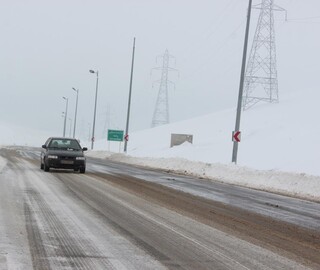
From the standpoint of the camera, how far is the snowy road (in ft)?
21.6

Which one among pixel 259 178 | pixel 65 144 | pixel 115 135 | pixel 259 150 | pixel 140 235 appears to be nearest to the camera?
pixel 140 235

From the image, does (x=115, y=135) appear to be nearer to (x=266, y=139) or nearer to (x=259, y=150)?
(x=266, y=139)

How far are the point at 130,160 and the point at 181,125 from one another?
41564 mm

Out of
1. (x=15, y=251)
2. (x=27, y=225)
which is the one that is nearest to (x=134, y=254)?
(x=15, y=251)

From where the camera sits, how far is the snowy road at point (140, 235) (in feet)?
21.6

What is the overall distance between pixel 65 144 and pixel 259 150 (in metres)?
24.7

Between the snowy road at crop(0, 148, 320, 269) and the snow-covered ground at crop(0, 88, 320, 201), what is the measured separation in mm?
8599

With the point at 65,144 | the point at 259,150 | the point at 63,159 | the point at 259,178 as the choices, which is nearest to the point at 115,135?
the point at 259,150

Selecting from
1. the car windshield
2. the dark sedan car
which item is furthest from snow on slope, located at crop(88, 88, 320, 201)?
the car windshield

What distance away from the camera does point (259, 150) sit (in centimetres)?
4578

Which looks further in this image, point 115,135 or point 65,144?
point 115,135

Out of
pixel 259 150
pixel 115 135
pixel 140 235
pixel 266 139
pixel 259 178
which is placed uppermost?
pixel 266 139

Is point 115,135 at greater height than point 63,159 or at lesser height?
greater

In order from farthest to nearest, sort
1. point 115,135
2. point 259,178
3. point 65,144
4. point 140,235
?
1. point 115,135
2. point 65,144
3. point 259,178
4. point 140,235
